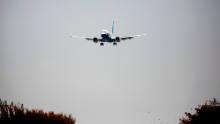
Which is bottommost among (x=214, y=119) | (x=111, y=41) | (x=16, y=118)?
(x=214, y=119)

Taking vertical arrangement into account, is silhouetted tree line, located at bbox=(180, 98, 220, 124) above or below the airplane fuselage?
below

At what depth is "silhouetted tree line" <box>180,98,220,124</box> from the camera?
199 ft

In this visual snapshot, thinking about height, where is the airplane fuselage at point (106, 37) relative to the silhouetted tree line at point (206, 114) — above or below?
above

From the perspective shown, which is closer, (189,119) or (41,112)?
(189,119)

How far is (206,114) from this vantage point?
6153cm

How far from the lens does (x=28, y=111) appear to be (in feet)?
229

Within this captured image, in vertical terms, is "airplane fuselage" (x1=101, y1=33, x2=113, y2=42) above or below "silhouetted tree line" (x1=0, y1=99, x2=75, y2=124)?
above

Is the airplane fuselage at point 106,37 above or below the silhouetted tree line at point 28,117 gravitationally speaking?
above

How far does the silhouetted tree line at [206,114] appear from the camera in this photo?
199 ft

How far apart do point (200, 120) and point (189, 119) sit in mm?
1947

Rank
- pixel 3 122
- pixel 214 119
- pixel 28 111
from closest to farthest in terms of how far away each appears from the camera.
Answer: pixel 214 119
pixel 3 122
pixel 28 111

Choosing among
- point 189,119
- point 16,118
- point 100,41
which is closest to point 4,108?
point 16,118

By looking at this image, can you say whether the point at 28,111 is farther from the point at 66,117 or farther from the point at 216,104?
the point at 216,104

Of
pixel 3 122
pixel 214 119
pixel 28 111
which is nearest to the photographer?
pixel 214 119
